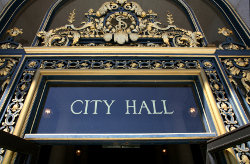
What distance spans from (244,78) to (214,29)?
1.61 meters

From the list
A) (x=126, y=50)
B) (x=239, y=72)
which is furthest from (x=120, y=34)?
(x=239, y=72)

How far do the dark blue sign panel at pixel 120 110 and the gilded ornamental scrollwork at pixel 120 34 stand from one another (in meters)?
0.91

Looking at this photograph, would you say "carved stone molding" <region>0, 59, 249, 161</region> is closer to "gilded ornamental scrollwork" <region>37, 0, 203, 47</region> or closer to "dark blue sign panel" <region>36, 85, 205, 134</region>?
"dark blue sign panel" <region>36, 85, 205, 134</region>

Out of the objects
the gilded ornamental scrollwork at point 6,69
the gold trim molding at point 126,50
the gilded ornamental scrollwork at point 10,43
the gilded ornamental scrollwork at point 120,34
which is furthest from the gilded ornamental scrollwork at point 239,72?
the gilded ornamental scrollwork at point 10,43

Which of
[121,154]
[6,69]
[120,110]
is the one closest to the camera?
[120,110]

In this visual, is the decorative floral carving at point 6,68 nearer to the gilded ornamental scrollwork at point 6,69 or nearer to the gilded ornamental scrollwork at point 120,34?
the gilded ornamental scrollwork at point 6,69

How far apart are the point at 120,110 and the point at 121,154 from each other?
9519 mm

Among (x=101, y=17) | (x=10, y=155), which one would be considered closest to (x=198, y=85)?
(x=101, y=17)

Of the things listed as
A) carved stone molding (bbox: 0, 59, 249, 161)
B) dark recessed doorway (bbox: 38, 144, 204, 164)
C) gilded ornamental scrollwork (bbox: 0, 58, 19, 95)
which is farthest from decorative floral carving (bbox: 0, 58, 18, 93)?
dark recessed doorway (bbox: 38, 144, 204, 164)

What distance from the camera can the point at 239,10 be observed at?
3518 mm

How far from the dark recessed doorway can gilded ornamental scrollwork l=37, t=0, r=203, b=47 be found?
114 inches

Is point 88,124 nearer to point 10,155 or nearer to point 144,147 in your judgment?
point 10,155

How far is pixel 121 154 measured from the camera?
11.1 meters

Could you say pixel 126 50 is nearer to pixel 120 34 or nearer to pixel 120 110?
pixel 120 34
